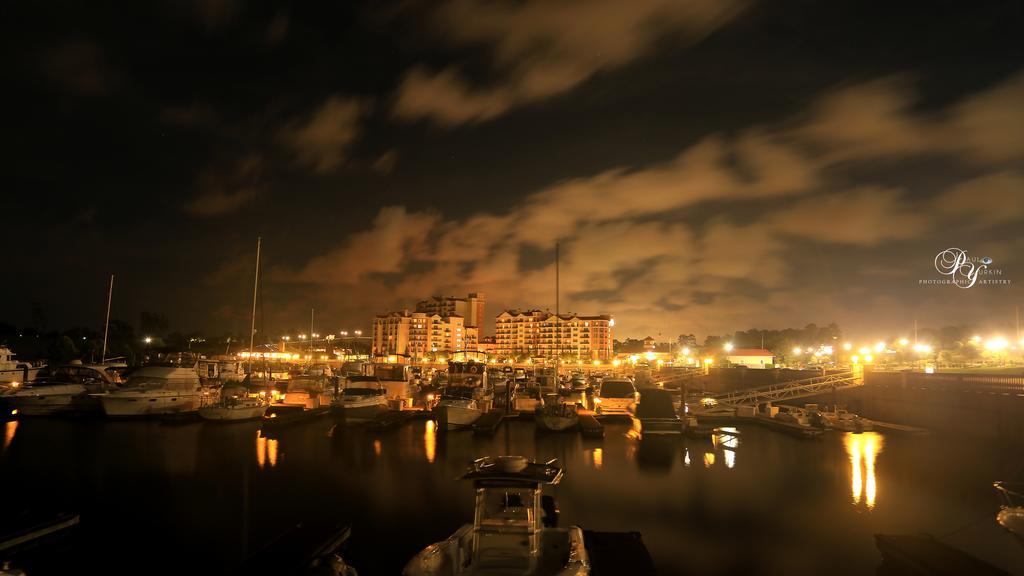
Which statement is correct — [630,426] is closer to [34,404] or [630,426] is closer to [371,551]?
[371,551]

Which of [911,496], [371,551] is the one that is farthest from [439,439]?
[911,496]

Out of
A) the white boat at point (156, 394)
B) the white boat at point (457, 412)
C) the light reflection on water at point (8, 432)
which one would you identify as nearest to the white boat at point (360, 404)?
the white boat at point (457, 412)

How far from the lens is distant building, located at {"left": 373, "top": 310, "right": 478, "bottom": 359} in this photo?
170 meters

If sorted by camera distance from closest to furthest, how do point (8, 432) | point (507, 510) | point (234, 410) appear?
point (507, 510) < point (8, 432) < point (234, 410)

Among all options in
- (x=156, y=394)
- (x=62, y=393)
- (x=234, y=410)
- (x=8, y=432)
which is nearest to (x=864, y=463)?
(x=234, y=410)

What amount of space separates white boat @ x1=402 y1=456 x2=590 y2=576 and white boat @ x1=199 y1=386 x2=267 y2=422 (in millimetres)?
29581

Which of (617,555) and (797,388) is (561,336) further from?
(617,555)

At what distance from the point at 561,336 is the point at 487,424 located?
139559mm

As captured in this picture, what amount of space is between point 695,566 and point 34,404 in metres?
44.0

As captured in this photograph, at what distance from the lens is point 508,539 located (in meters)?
8.70

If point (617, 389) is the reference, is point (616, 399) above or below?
below

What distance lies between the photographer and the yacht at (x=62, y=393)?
120 feet

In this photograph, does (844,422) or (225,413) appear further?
(225,413)

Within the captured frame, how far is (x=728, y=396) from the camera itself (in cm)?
4306
